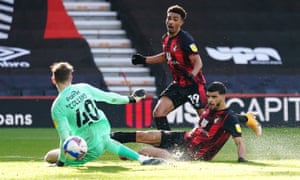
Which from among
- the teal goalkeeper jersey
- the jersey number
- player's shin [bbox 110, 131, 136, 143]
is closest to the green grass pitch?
player's shin [bbox 110, 131, 136, 143]

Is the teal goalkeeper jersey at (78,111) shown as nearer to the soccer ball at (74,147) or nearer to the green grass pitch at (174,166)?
the soccer ball at (74,147)

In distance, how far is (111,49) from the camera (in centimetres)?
2514

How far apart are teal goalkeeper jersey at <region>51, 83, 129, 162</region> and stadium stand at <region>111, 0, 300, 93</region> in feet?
38.2

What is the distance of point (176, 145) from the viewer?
13.0m

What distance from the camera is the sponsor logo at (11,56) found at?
23.8 m

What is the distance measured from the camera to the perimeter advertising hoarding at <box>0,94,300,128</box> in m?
21.8

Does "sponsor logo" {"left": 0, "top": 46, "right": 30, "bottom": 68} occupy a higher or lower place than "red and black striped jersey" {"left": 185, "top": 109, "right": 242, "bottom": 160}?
higher

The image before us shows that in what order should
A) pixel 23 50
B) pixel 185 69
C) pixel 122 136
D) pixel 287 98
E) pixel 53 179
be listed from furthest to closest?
1. pixel 23 50
2. pixel 287 98
3. pixel 185 69
4. pixel 122 136
5. pixel 53 179

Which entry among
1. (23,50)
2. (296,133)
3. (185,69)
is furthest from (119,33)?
(185,69)

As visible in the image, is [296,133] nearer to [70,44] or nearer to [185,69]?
[185,69]

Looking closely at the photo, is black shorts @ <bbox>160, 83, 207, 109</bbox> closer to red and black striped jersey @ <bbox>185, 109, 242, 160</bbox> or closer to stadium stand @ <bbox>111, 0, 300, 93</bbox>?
red and black striped jersey @ <bbox>185, 109, 242, 160</bbox>

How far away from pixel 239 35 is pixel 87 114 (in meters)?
13.4

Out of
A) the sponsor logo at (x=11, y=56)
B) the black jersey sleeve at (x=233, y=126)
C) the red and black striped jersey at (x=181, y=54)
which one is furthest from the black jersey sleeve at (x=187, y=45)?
the sponsor logo at (x=11, y=56)

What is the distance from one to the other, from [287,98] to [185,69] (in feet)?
26.3
